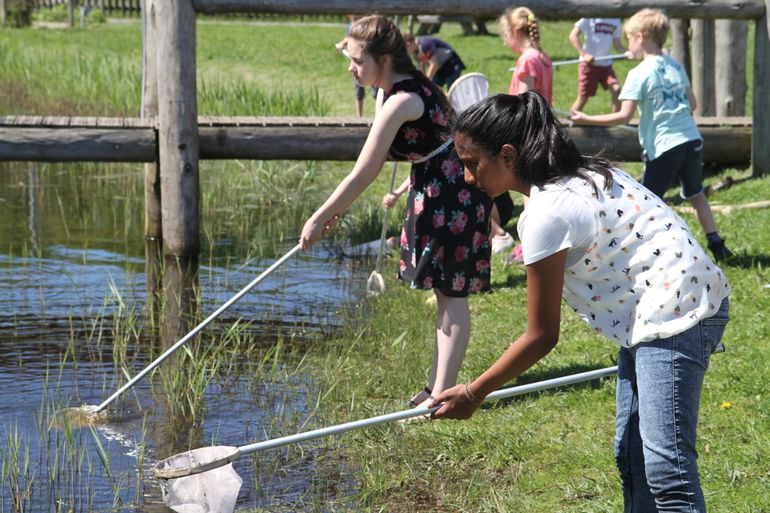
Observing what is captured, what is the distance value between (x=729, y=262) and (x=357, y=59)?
288 centimetres

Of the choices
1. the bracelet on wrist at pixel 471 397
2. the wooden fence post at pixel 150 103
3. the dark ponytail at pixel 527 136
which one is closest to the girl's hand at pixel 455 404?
the bracelet on wrist at pixel 471 397

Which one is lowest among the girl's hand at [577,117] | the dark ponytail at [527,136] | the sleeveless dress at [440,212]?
the sleeveless dress at [440,212]

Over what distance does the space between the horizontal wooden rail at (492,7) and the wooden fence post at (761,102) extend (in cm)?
19

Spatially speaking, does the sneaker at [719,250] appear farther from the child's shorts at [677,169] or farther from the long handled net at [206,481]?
the long handled net at [206,481]

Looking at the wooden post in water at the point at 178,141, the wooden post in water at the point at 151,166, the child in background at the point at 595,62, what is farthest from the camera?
the child in background at the point at 595,62

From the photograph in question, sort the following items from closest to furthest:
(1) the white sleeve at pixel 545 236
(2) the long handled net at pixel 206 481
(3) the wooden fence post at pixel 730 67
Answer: (1) the white sleeve at pixel 545 236 → (2) the long handled net at pixel 206 481 → (3) the wooden fence post at pixel 730 67

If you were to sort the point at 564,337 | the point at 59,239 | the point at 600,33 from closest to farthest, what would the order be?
the point at 564,337
the point at 59,239
the point at 600,33

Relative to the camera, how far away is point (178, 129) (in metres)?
7.42

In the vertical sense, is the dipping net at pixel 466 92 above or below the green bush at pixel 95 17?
below

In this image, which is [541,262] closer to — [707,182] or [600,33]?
[707,182]

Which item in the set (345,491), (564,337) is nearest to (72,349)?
(345,491)

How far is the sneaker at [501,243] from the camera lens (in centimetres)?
749

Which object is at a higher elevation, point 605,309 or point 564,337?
point 605,309

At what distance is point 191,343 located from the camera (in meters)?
5.86
